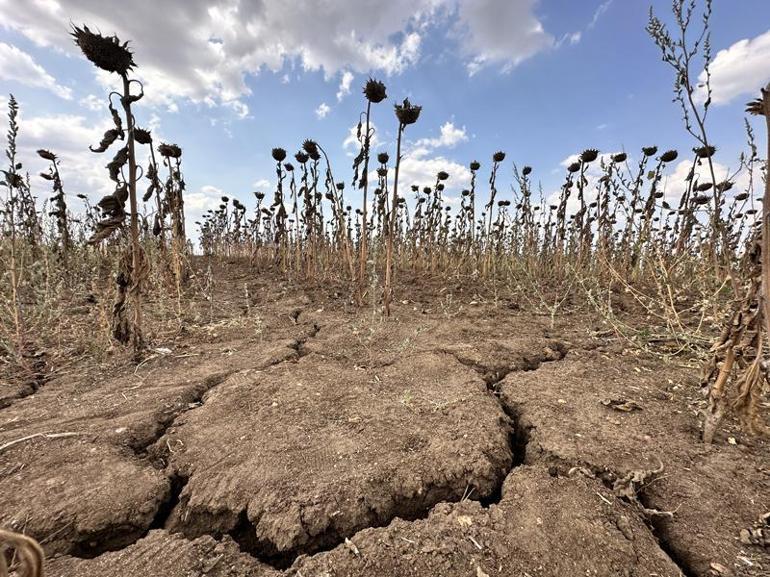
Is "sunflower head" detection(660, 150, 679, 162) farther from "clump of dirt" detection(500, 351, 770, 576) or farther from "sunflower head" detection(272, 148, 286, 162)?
"sunflower head" detection(272, 148, 286, 162)

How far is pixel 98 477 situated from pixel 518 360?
2.35 m

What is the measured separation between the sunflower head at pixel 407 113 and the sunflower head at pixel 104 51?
2.08 m

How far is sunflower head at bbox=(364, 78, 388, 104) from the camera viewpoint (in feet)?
11.9

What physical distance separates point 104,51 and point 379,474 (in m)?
3.01

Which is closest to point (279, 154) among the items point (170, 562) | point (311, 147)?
point (311, 147)

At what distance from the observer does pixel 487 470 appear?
1441 millimetres

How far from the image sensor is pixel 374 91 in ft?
12.1

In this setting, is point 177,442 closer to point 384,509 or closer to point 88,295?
point 384,509

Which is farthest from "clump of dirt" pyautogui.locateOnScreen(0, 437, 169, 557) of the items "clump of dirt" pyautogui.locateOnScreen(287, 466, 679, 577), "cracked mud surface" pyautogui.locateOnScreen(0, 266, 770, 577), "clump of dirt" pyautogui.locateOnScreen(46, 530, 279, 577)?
"clump of dirt" pyautogui.locateOnScreen(287, 466, 679, 577)

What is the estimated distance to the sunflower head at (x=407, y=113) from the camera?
Result: 133 inches

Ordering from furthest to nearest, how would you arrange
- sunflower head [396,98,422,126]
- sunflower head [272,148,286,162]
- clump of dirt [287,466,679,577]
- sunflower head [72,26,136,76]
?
1. sunflower head [272,148,286,162]
2. sunflower head [396,98,422,126]
3. sunflower head [72,26,136,76]
4. clump of dirt [287,466,679,577]

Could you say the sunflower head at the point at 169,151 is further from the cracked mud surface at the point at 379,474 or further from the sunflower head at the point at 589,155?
the sunflower head at the point at 589,155

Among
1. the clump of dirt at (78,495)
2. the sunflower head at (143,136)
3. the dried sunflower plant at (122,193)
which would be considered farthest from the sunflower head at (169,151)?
the clump of dirt at (78,495)

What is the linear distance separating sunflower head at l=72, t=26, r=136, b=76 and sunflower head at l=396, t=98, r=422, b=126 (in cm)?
208
